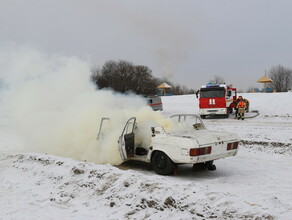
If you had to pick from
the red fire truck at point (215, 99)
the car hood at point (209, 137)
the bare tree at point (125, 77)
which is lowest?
the car hood at point (209, 137)

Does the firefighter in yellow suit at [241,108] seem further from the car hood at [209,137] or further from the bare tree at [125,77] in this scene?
the car hood at [209,137]

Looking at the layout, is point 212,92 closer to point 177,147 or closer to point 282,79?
point 177,147

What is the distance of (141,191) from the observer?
535cm

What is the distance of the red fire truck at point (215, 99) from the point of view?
2389 cm

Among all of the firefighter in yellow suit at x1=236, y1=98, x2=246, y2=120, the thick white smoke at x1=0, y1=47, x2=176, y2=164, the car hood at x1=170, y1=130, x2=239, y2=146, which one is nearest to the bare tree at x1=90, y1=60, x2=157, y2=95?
the firefighter in yellow suit at x1=236, y1=98, x2=246, y2=120

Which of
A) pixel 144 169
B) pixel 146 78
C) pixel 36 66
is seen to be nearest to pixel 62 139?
pixel 144 169

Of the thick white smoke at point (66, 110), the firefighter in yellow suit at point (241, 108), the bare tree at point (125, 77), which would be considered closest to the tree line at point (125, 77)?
the bare tree at point (125, 77)

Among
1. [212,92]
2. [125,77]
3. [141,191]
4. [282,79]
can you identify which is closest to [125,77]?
[125,77]

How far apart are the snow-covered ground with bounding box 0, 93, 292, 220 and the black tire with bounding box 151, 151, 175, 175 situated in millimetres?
249

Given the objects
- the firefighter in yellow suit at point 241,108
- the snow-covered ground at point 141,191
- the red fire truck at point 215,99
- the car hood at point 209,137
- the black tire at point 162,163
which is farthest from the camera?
the red fire truck at point 215,99

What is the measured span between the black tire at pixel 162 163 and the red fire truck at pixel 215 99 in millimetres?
17377

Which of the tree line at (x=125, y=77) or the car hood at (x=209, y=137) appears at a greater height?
the tree line at (x=125, y=77)

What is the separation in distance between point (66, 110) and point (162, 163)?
545 centimetres

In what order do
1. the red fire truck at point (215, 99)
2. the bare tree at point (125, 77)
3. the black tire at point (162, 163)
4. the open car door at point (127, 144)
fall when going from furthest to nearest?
the bare tree at point (125, 77), the red fire truck at point (215, 99), the open car door at point (127, 144), the black tire at point (162, 163)
